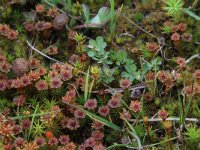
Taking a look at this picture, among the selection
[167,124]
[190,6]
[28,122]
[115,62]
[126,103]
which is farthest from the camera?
[190,6]

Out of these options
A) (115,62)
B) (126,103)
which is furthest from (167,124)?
(115,62)

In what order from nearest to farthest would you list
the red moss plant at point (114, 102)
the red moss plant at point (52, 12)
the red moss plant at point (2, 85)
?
the red moss plant at point (114, 102), the red moss plant at point (2, 85), the red moss plant at point (52, 12)

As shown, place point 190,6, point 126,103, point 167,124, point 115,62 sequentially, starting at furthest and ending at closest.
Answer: point 190,6 → point 115,62 → point 126,103 → point 167,124

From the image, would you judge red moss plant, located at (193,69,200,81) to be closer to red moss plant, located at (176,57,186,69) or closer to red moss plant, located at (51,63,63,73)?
red moss plant, located at (176,57,186,69)

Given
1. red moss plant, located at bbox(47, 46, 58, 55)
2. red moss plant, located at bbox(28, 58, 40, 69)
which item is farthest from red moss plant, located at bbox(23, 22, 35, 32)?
red moss plant, located at bbox(28, 58, 40, 69)

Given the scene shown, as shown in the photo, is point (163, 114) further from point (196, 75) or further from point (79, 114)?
point (79, 114)

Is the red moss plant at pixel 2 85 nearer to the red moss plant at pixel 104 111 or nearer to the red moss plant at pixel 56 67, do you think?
the red moss plant at pixel 56 67

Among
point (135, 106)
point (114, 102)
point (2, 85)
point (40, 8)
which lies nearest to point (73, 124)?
point (114, 102)

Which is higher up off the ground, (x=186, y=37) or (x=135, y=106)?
(x=186, y=37)

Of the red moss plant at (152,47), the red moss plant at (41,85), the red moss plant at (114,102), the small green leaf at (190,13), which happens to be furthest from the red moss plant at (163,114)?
the small green leaf at (190,13)

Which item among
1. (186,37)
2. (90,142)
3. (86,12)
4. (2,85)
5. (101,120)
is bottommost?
(90,142)

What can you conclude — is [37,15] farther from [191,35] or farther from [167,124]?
[167,124]
